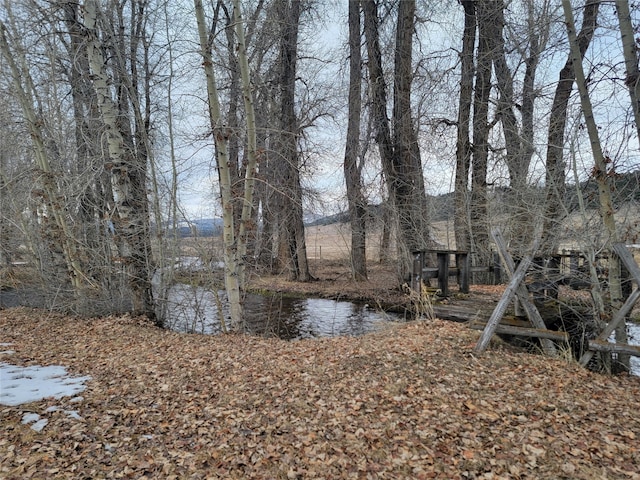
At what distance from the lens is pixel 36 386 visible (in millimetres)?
4422

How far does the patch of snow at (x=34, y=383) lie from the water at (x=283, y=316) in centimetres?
312

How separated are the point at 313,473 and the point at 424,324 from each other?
4896 mm

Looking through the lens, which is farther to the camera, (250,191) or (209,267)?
(209,267)

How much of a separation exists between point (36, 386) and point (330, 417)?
3302 millimetres

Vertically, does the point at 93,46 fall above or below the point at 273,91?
below

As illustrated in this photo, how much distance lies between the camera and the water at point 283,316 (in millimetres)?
8531

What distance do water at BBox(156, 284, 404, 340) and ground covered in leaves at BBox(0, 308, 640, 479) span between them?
2.57 meters

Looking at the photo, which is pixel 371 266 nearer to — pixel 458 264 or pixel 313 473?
pixel 458 264

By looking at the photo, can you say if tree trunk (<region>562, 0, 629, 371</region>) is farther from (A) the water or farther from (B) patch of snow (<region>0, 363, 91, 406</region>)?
(B) patch of snow (<region>0, 363, 91, 406</region>)

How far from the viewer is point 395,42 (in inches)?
539

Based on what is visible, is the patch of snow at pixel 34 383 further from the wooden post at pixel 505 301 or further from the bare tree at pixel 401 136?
the bare tree at pixel 401 136

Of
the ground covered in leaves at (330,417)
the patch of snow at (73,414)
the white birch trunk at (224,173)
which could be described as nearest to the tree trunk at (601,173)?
the ground covered in leaves at (330,417)

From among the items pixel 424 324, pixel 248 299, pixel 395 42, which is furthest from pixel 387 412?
pixel 395 42

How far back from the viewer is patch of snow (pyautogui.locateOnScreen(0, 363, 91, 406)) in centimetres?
412
